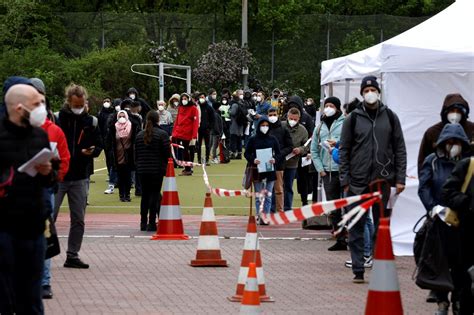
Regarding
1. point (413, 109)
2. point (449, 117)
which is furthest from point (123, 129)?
point (449, 117)

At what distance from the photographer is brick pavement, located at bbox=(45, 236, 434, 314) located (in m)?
12.1

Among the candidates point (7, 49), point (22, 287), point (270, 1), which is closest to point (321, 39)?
point (270, 1)

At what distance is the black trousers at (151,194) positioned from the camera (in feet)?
61.8

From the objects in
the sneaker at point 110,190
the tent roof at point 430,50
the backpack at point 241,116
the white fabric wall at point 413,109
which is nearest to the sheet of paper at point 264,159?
the tent roof at point 430,50

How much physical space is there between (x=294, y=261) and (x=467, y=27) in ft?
11.7

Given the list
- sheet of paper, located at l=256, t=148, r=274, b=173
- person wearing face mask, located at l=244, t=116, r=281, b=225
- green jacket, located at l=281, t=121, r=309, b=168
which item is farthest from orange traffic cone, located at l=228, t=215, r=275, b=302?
green jacket, located at l=281, t=121, r=309, b=168

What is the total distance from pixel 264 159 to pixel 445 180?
A: 9054 mm

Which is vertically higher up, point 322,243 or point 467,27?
point 467,27

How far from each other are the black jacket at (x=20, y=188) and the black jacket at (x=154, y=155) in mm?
9892

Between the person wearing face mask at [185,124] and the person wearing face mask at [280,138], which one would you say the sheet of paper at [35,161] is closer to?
the person wearing face mask at [280,138]

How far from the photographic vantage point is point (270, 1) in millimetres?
62719

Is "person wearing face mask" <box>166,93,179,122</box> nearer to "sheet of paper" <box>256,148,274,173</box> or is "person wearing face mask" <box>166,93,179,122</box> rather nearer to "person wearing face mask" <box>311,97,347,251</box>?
"sheet of paper" <box>256,148,274,173</box>

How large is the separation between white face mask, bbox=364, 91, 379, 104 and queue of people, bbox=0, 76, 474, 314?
0.6 inches

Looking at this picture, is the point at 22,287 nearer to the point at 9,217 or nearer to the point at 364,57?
the point at 9,217
